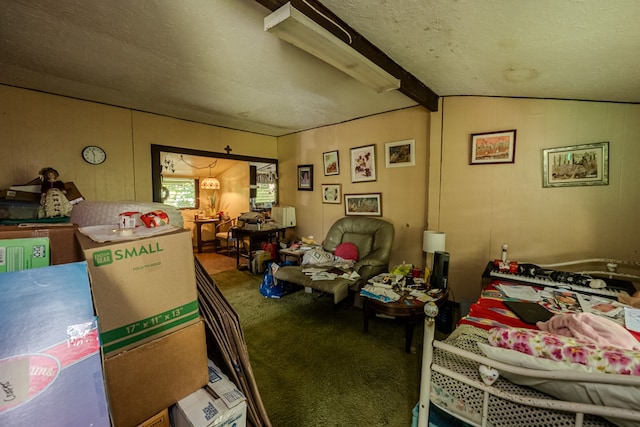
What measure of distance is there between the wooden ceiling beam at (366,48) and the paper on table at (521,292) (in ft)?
6.47

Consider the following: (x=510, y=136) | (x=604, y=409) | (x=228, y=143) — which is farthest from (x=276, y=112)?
(x=604, y=409)

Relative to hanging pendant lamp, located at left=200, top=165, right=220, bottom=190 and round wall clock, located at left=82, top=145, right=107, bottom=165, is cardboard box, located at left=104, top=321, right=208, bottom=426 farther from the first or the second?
hanging pendant lamp, located at left=200, top=165, right=220, bottom=190

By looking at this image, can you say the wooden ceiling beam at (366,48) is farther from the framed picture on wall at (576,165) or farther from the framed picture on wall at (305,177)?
the framed picture on wall at (305,177)

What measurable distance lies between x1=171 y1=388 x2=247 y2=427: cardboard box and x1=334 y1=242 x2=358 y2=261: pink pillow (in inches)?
102

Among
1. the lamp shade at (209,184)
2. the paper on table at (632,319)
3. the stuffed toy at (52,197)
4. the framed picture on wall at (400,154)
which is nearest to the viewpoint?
the paper on table at (632,319)

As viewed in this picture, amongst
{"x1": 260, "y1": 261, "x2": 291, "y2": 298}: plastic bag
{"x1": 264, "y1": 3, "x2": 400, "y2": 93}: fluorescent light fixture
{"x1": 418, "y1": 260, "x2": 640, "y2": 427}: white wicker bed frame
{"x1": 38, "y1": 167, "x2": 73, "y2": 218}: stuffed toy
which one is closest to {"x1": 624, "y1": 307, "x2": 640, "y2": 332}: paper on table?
{"x1": 418, "y1": 260, "x2": 640, "y2": 427}: white wicker bed frame

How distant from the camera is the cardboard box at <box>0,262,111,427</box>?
1.89 feet

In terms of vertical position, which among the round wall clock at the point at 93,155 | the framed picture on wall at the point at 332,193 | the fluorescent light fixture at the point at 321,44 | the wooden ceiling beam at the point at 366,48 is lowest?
the framed picture on wall at the point at 332,193

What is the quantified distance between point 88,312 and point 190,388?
0.58 metres

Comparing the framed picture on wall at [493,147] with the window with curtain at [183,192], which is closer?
the framed picture on wall at [493,147]

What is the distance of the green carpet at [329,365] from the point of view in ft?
5.40

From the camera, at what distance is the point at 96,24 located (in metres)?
1.66

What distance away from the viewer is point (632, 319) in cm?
149

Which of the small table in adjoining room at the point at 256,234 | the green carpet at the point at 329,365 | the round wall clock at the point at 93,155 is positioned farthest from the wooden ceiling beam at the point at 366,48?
the small table in adjoining room at the point at 256,234
